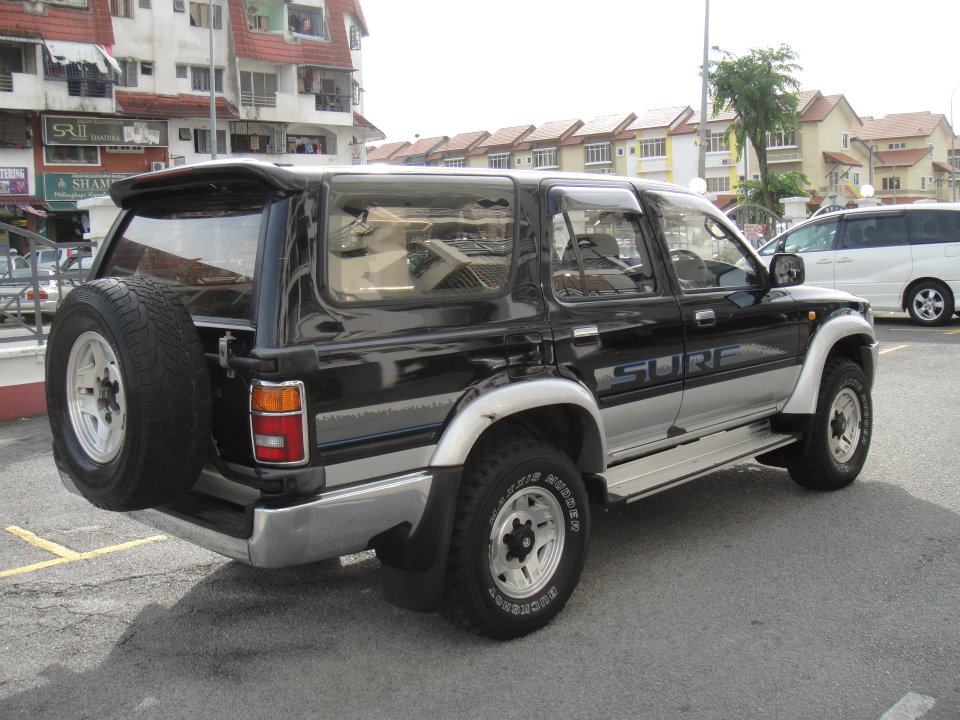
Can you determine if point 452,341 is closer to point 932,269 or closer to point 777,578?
point 777,578

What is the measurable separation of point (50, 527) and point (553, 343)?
3306 mm

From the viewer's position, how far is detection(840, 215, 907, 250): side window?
1421 centimetres

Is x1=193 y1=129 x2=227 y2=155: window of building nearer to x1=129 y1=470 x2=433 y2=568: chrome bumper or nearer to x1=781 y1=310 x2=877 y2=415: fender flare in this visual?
x1=781 y1=310 x2=877 y2=415: fender flare

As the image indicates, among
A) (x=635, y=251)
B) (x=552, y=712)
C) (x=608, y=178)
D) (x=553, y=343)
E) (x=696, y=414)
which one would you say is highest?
(x=608, y=178)

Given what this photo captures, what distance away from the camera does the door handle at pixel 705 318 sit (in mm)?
4734

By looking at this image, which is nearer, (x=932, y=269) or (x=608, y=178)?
(x=608, y=178)

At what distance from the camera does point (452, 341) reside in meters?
3.61

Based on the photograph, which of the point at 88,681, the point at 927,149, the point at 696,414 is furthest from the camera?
the point at 927,149

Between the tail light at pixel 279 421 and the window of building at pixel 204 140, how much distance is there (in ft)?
144

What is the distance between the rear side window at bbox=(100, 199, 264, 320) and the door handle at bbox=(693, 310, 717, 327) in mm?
2272

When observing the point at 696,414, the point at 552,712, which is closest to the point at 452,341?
the point at 552,712

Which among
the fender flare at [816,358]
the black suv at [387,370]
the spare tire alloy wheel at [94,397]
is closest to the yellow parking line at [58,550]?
the black suv at [387,370]

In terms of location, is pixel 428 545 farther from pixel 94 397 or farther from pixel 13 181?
pixel 13 181

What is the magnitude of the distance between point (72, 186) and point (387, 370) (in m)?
39.8
